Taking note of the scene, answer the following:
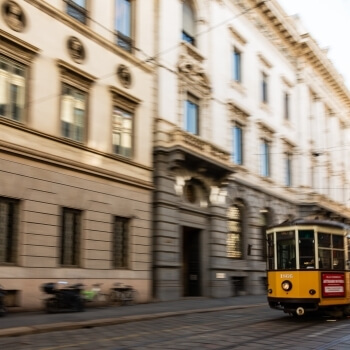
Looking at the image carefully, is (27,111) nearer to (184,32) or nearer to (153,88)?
(153,88)

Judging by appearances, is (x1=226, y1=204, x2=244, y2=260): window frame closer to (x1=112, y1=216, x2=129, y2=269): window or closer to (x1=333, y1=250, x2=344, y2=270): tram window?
(x1=112, y1=216, x2=129, y2=269): window

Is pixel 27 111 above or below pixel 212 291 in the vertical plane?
above

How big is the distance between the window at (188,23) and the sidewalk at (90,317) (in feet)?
38.1

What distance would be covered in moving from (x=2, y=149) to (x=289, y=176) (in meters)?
22.4

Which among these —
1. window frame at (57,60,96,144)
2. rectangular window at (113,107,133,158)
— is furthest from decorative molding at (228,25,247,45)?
window frame at (57,60,96,144)

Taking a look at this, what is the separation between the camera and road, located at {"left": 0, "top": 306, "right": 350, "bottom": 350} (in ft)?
28.9

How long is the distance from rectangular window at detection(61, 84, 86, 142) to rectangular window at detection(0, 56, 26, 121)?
1.57 metres

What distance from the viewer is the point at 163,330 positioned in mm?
11070

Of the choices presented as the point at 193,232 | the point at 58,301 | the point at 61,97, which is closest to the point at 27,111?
the point at 61,97

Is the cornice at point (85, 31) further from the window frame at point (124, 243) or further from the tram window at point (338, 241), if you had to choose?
the tram window at point (338, 241)

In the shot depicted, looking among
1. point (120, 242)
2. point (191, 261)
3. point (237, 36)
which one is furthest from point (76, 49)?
point (237, 36)

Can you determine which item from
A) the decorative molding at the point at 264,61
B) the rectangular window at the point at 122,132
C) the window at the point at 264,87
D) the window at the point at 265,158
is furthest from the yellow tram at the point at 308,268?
the decorative molding at the point at 264,61

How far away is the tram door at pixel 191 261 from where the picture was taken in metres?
22.1

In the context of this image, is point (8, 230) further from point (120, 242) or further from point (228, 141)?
point (228, 141)
